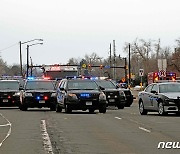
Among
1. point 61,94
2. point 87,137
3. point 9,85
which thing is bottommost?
point 87,137

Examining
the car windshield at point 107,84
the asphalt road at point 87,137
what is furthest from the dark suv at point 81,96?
the asphalt road at point 87,137

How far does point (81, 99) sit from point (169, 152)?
14.6 metres

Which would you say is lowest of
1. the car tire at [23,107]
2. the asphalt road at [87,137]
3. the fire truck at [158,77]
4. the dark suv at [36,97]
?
the asphalt road at [87,137]

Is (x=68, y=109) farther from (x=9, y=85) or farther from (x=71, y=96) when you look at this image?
(x=9, y=85)

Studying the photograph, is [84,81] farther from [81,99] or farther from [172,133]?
[172,133]

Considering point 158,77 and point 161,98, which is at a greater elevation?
point 158,77

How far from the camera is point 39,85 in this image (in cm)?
3155

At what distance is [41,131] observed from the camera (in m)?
17.2

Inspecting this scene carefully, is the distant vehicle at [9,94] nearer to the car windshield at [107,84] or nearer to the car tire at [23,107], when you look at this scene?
the car tire at [23,107]

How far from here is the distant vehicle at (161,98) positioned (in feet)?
78.9

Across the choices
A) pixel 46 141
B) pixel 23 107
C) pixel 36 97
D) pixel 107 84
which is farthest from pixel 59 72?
pixel 46 141

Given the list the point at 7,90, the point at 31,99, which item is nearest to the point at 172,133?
the point at 31,99

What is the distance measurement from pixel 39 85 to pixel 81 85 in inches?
184

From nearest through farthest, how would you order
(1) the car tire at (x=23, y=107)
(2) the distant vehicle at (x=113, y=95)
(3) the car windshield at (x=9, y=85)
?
(1) the car tire at (x=23, y=107) → (2) the distant vehicle at (x=113, y=95) → (3) the car windshield at (x=9, y=85)
